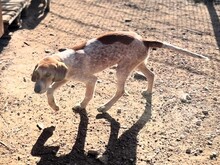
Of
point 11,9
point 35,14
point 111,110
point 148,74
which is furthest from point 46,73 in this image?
point 35,14

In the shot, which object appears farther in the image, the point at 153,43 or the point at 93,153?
the point at 153,43

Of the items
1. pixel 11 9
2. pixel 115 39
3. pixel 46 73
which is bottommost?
pixel 11 9

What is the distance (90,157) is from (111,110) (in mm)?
998

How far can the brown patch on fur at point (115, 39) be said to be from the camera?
4.66 m

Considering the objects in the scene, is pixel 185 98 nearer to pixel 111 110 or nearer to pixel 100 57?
pixel 111 110

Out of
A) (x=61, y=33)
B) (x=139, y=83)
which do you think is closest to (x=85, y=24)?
(x=61, y=33)

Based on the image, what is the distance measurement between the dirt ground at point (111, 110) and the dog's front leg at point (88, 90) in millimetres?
98

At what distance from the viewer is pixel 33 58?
628 cm

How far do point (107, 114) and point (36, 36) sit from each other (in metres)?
2.82

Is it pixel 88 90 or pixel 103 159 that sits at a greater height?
pixel 88 90

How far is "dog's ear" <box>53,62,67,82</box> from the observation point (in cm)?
404

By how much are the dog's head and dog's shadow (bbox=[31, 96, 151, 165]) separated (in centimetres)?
71

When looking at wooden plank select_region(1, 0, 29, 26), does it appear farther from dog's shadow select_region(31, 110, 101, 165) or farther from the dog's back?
dog's shadow select_region(31, 110, 101, 165)

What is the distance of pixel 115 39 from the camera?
15.3ft
